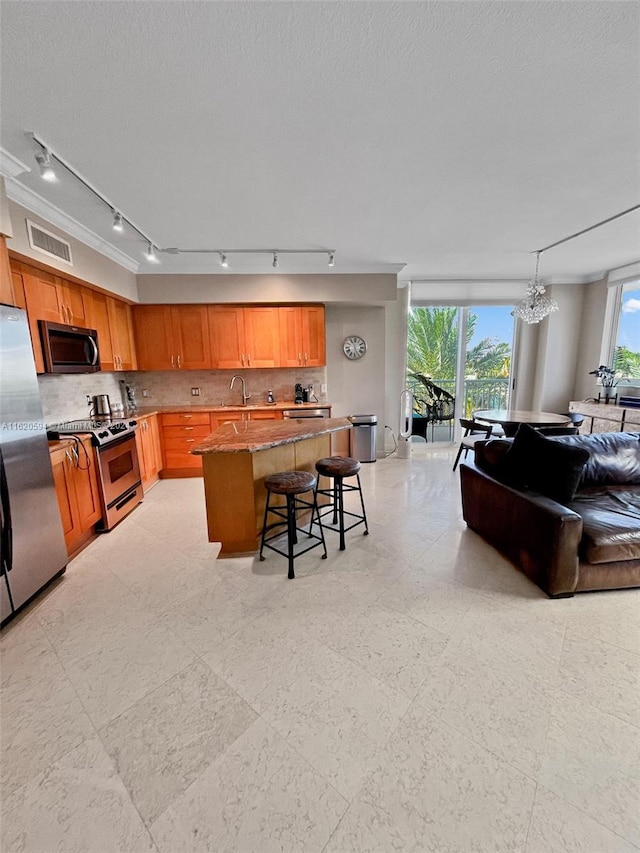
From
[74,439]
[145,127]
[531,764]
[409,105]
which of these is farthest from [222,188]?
[531,764]

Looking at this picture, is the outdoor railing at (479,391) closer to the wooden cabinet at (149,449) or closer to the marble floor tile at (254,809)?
the wooden cabinet at (149,449)

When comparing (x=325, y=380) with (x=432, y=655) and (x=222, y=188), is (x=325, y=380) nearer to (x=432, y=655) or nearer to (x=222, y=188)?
(x=222, y=188)

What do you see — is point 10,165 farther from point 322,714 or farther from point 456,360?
point 456,360

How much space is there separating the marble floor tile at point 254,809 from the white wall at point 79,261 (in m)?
3.33

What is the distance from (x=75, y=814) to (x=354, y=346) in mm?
4914

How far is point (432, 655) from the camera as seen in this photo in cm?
171

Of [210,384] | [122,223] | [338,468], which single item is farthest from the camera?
[210,384]

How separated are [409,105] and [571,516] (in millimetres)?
2423

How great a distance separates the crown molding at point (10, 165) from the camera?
206 cm

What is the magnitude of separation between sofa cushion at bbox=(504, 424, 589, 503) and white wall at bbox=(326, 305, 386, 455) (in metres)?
2.82

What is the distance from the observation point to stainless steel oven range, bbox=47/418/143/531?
2.99 meters

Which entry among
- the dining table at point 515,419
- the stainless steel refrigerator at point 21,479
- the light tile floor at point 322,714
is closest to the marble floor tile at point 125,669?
the light tile floor at point 322,714

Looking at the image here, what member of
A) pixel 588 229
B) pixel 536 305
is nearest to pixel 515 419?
pixel 536 305

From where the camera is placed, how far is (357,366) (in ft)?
17.0
